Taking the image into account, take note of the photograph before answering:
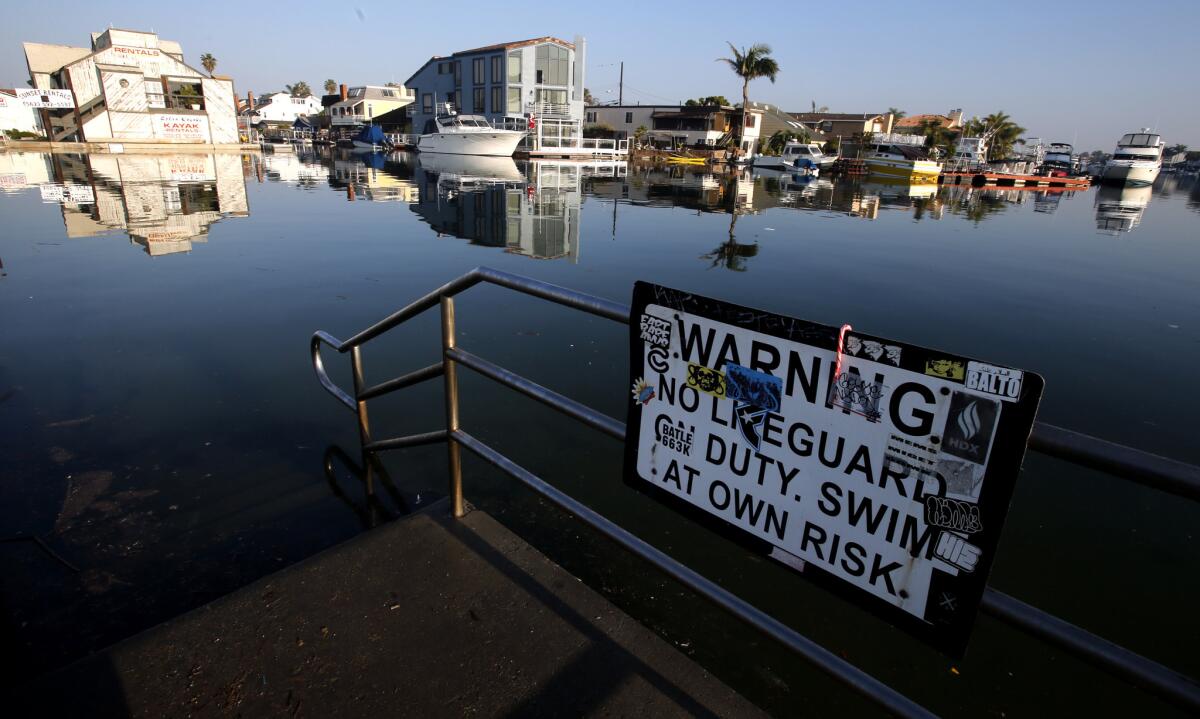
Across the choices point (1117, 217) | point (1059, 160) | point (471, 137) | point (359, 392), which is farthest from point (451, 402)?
point (1059, 160)

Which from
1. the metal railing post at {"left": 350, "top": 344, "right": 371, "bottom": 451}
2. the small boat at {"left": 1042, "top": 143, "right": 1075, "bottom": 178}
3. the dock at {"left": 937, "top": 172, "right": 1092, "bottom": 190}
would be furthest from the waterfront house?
the metal railing post at {"left": 350, "top": 344, "right": 371, "bottom": 451}

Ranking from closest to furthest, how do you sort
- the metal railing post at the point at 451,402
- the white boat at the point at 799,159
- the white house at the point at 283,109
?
the metal railing post at the point at 451,402 → the white boat at the point at 799,159 → the white house at the point at 283,109

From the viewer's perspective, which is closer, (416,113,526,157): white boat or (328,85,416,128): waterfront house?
(416,113,526,157): white boat

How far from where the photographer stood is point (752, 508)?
1646 millimetres

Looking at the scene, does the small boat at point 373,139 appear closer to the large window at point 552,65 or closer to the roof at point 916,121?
the large window at point 552,65

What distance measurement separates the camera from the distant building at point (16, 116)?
43084mm

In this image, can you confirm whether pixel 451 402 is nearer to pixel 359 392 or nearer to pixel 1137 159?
pixel 359 392

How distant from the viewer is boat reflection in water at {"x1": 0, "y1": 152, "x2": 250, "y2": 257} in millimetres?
12352

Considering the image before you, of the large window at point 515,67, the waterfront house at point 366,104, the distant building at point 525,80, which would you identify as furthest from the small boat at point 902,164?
the waterfront house at point 366,104

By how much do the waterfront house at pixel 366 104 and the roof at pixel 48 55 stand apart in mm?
35387

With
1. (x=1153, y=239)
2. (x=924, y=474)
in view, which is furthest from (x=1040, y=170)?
(x=924, y=474)

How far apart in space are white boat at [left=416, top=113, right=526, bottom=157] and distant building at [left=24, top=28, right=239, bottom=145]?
47.1ft

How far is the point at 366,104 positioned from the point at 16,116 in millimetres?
44566

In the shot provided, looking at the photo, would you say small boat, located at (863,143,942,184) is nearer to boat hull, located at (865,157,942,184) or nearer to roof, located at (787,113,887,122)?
boat hull, located at (865,157,942,184)
